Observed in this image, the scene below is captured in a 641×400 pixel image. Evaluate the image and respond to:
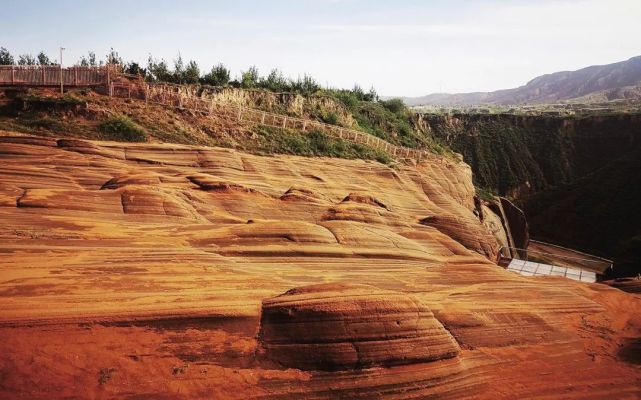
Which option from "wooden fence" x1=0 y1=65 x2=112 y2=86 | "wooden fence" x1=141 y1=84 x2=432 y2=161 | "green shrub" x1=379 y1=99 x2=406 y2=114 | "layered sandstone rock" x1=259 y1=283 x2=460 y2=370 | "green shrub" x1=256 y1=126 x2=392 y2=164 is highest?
"green shrub" x1=379 y1=99 x2=406 y2=114

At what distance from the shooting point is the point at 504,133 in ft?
253

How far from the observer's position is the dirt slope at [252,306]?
18.7 ft

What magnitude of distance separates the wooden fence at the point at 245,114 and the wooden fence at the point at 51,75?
232cm

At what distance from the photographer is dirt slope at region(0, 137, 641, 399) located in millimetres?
5691

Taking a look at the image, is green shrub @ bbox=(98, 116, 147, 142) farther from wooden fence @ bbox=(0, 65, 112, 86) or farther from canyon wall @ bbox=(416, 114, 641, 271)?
canyon wall @ bbox=(416, 114, 641, 271)

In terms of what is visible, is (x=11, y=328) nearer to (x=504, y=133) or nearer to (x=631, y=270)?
(x=631, y=270)

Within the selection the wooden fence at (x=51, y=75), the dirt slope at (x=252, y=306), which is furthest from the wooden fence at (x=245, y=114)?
the dirt slope at (x=252, y=306)

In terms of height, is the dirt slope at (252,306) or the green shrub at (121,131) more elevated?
the green shrub at (121,131)

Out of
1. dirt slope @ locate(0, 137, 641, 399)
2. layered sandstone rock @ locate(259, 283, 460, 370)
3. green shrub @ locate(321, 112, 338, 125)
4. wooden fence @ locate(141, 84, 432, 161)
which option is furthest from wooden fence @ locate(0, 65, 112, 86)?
layered sandstone rock @ locate(259, 283, 460, 370)

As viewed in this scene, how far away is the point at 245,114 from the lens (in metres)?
26.1

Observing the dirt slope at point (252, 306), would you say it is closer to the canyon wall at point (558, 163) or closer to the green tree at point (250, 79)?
the green tree at point (250, 79)

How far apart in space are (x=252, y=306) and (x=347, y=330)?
157cm

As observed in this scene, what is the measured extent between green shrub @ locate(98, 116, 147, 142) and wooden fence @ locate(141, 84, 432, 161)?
356 centimetres

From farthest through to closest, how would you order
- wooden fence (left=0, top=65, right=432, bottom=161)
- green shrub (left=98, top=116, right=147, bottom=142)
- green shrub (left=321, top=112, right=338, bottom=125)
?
1. green shrub (left=321, top=112, right=338, bottom=125)
2. wooden fence (left=0, top=65, right=432, bottom=161)
3. green shrub (left=98, top=116, right=147, bottom=142)
